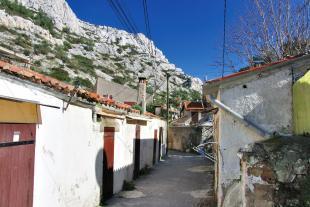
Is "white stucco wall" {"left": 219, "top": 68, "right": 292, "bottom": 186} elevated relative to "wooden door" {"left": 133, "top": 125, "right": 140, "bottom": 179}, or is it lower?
elevated

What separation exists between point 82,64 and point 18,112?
55.9 m

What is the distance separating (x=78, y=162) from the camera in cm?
859

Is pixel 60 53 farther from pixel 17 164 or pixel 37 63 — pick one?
pixel 17 164

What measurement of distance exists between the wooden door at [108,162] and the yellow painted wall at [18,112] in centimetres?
491

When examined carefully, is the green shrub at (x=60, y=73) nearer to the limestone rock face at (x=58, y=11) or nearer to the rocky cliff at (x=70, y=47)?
the rocky cliff at (x=70, y=47)

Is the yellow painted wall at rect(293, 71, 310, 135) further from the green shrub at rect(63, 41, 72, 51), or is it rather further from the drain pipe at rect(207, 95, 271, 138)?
the green shrub at rect(63, 41, 72, 51)

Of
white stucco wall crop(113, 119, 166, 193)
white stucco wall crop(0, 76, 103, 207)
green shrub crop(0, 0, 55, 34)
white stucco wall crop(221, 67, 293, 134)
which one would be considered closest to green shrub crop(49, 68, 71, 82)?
green shrub crop(0, 0, 55, 34)

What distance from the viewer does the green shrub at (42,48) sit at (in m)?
53.3

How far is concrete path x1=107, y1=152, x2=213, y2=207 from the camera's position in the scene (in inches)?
428

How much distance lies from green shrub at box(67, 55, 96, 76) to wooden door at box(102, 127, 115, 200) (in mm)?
43487

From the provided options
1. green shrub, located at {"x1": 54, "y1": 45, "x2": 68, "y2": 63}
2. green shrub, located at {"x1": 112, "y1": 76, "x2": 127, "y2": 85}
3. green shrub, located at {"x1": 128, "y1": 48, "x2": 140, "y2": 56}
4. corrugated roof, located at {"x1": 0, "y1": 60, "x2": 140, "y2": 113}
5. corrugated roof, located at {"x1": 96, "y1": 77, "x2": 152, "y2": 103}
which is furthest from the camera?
green shrub, located at {"x1": 128, "y1": 48, "x2": 140, "y2": 56}

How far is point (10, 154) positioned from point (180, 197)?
298 inches

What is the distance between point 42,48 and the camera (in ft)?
181

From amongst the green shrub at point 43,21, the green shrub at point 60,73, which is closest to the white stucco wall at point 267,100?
the green shrub at point 60,73
